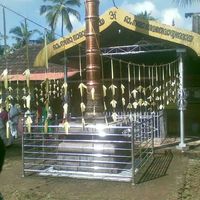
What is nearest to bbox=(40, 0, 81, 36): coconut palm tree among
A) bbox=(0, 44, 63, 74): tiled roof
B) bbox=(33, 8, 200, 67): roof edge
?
bbox=(0, 44, 63, 74): tiled roof

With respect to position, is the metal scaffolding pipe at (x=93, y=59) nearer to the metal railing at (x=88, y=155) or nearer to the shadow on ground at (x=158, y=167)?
the metal railing at (x=88, y=155)

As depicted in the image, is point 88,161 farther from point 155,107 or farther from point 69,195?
point 155,107

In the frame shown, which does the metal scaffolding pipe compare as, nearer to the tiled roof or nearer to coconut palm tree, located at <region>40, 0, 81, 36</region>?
the tiled roof

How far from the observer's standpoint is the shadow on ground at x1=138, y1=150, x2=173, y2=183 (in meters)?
9.07

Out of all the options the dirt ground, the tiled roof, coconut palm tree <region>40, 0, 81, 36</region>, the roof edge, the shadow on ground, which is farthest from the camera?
coconut palm tree <region>40, 0, 81, 36</region>

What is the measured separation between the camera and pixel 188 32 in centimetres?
1212

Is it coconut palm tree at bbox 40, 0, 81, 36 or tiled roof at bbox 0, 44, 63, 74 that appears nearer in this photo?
tiled roof at bbox 0, 44, 63, 74

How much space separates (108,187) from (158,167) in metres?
2.11

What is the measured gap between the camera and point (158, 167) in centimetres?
1008

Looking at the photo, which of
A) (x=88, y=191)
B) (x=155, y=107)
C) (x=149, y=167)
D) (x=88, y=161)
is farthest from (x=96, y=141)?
(x=155, y=107)

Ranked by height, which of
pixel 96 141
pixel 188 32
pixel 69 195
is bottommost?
pixel 69 195

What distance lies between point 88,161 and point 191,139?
6.61 metres

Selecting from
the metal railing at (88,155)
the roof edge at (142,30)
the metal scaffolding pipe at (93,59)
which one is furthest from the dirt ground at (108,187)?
the roof edge at (142,30)

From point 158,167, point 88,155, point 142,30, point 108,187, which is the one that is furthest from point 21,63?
point 108,187
